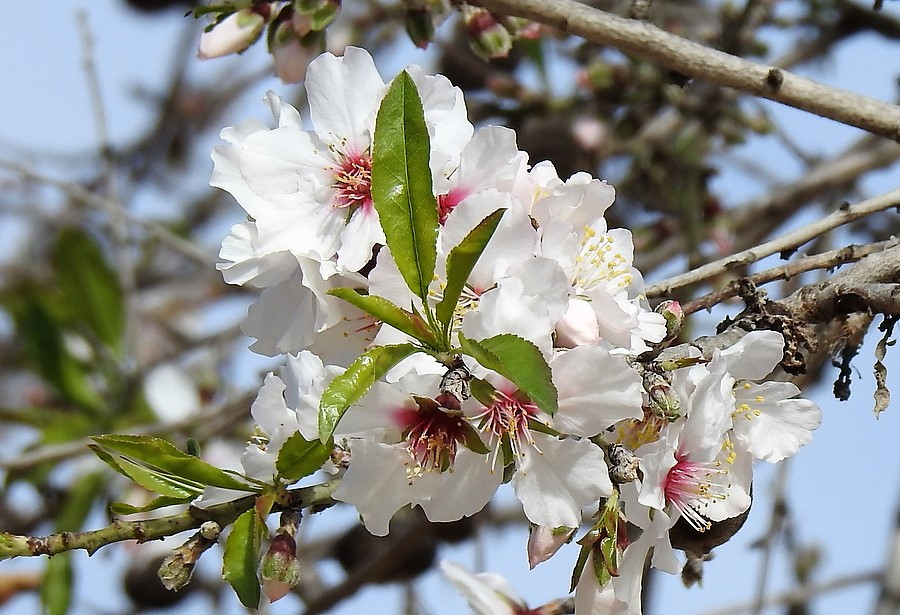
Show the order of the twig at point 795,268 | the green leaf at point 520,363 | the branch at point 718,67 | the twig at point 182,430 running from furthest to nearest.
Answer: the twig at point 182,430
the branch at point 718,67
the twig at point 795,268
the green leaf at point 520,363

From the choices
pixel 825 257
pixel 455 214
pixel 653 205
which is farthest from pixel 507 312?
pixel 653 205

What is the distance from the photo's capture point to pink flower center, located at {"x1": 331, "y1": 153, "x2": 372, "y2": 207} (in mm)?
1118

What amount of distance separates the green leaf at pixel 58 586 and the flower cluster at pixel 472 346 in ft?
5.00

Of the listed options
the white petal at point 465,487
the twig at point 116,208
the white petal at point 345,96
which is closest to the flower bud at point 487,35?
the white petal at point 345,96

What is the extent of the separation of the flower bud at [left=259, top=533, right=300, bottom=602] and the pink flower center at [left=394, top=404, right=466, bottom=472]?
157 mm

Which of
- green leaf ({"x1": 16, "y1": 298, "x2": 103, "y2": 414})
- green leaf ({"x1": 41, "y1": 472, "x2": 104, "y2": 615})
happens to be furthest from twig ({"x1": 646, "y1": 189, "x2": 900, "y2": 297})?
green leaf ({"x1": 16, "y1": 298, "x2": 103, "y2": 414})

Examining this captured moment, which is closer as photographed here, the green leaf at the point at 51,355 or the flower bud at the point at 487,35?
the flower bud at the point at 487,35

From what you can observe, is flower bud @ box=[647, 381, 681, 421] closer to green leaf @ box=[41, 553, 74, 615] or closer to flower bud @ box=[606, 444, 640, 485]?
flower bud @ box=[606, 444, 640, 485]

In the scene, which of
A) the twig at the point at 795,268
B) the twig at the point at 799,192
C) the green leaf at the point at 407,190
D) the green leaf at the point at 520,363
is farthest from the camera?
the twig at the point at 799,192

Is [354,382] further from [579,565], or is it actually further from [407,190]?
[579,565]

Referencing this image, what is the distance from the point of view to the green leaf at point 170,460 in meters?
1.01

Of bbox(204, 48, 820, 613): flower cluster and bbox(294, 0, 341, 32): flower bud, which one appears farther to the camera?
bbox(294, 0, 341, 32): flower bud

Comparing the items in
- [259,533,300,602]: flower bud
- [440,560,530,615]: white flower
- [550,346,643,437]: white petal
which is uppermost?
[550,346,643,437]: white petal

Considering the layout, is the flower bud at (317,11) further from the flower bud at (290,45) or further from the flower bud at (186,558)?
the flower bud at (186,558)
